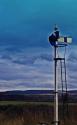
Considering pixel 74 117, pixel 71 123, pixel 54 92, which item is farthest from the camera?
pixel 74 117

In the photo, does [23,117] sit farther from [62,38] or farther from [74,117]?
[62,38]

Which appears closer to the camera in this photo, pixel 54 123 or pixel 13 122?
pixel 54 123

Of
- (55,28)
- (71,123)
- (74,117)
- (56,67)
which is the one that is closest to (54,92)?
(56,67)

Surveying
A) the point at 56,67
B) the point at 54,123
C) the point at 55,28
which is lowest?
the point at 54,123

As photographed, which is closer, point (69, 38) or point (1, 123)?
point (69, 38)

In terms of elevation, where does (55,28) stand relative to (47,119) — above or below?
above

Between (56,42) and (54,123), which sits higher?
(56,42)

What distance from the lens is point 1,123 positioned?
23594 mm

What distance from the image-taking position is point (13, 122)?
23531mm

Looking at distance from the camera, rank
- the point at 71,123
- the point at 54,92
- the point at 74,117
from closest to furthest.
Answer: the point at 54,92 < the point at 71,123 < the point at 74,117

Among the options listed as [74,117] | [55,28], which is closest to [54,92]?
[55,28]

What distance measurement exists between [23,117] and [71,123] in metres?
2.47

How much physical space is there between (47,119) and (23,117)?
119cm

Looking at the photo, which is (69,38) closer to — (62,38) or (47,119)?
(62,38)
